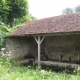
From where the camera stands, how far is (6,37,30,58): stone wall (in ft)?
44.0

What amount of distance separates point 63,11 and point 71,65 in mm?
42672

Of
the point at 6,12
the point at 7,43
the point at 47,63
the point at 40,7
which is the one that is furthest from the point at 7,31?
the point at 40,7

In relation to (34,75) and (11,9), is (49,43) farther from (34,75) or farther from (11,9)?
(11,9)

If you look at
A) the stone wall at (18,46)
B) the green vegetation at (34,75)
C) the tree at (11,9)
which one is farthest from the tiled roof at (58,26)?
the tree at (11,9)

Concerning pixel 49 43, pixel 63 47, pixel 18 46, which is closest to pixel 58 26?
pixel 63 47

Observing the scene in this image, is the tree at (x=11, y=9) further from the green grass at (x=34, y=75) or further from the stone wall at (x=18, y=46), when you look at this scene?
the green grass at (x=34, y=75)

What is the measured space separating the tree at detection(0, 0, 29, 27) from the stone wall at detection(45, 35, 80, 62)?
9.01 metres

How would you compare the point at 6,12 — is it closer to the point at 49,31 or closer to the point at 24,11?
the point at 24,11

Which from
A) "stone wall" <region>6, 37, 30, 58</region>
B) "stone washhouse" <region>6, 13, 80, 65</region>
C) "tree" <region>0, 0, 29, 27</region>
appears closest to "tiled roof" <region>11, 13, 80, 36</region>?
"stone washhouse" <region>6, 13, 80, 65</region>

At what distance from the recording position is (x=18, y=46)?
14258 millimetres

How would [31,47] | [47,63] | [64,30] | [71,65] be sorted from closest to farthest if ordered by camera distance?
1. [64,30]
2. [71,65]
3. [47,63]
4. [31,47]

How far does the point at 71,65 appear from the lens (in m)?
11.2

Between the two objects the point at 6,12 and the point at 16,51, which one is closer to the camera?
the point at 16,51

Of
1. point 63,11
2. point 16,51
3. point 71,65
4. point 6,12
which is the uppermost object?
point 63,11
